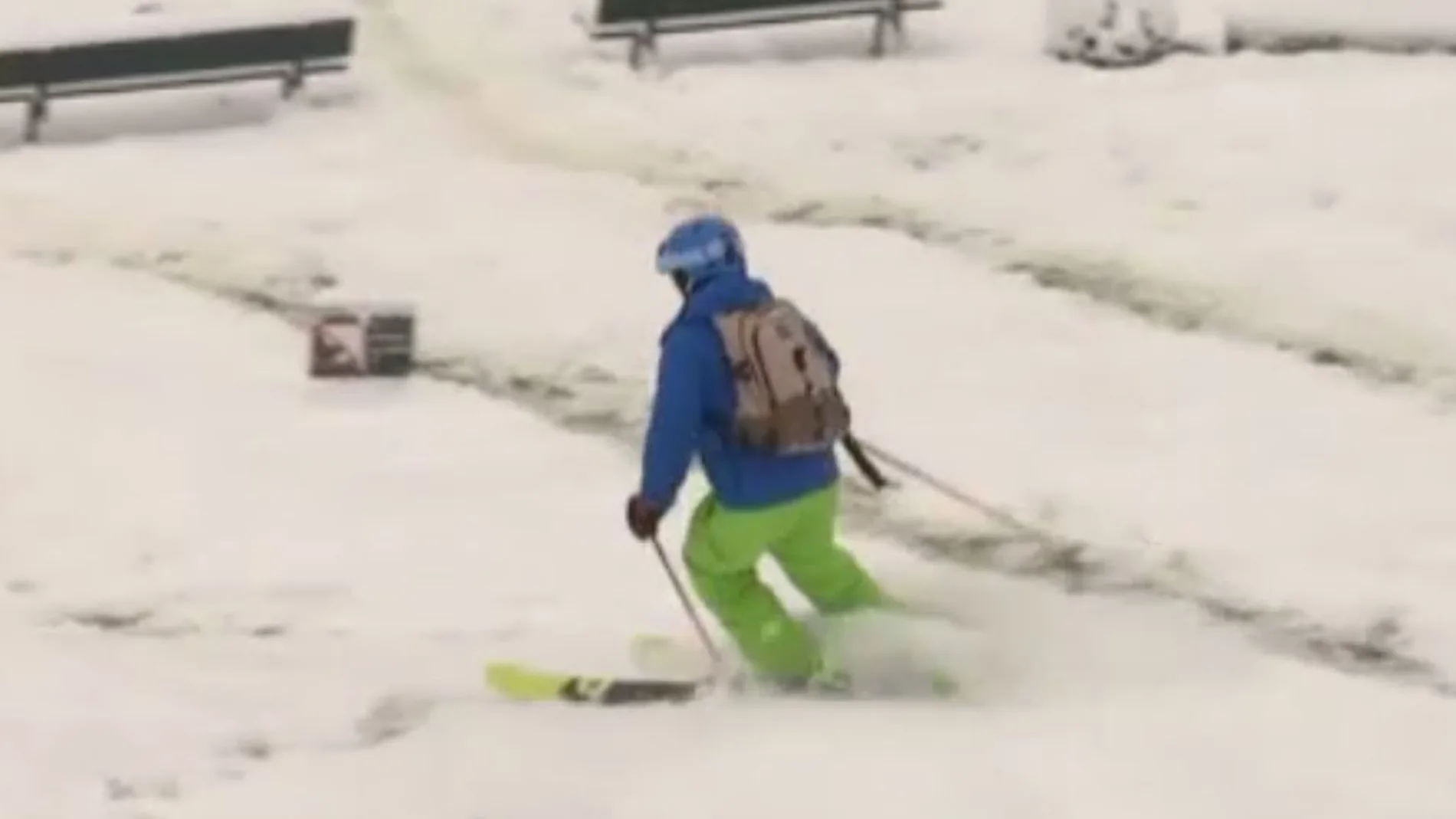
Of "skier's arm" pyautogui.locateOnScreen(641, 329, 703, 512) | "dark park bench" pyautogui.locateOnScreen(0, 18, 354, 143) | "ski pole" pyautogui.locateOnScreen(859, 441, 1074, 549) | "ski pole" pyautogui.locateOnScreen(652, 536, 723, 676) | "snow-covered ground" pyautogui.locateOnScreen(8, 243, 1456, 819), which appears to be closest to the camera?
"snow-covered ground" pyautogui.locateOnScreen(8, 243, 1456, 819)

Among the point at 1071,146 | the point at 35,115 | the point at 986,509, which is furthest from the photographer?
the point at 35,115

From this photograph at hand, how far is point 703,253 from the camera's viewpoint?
734 cm

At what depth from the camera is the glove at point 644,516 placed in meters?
7.24

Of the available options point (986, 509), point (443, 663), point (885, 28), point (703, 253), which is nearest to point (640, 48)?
point (885, 28)

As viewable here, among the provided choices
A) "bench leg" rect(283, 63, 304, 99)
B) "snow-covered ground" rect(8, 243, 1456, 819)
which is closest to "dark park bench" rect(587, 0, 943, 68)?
"bench leg" rect(283, 63, 304, 99)

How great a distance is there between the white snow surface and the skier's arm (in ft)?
2.78

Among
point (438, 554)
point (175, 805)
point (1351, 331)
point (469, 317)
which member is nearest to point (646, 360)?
point (469, 317)

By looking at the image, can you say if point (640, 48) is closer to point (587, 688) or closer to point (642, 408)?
point (642, 408)

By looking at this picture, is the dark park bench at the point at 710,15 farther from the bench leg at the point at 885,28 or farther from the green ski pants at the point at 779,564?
the green ski pants at the point at 779,564

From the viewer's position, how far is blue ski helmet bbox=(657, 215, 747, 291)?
734 centimetres

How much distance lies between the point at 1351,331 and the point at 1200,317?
0.74 metres

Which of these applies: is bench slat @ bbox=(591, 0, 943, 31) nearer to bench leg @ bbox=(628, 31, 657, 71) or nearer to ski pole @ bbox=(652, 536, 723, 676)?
bench leg @ bbox=(628, 31, 657, 71)

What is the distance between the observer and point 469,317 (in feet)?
38.5

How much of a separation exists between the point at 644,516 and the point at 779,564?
721mm
